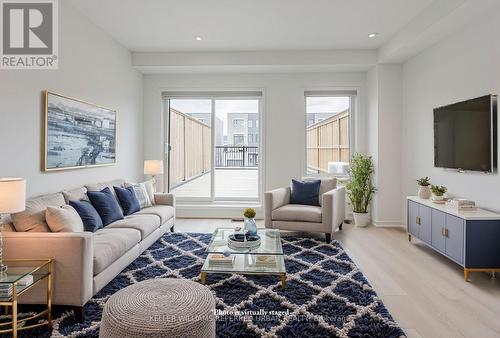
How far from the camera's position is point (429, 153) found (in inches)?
168

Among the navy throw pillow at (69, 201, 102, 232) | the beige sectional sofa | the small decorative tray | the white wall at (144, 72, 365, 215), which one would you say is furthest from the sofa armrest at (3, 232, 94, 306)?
the white wall at (144, 72, 365, 215)

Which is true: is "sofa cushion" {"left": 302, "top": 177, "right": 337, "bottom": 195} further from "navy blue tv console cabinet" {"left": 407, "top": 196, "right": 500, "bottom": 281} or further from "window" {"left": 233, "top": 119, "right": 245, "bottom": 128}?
"window" {"left": 233, "top": 119, "right": 245, "bottom": 128}

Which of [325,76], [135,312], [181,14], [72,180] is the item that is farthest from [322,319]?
[325,76]

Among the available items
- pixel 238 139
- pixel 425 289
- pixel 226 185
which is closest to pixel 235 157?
pixel 238 139

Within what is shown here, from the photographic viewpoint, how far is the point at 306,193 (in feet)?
15.0

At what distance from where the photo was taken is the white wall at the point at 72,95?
8.97 ft

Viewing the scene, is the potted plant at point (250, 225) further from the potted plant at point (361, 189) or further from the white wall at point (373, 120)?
the white wall at point (373, 120)

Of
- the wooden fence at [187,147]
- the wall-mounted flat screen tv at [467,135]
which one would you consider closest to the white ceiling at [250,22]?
the wall-mounted flat screen tv at [467,135]

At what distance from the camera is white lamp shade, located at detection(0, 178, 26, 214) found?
203cm

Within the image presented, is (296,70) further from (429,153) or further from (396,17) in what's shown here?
(429,153)

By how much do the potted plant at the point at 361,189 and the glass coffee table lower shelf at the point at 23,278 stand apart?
432 centimetres

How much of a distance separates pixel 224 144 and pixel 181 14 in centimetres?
262

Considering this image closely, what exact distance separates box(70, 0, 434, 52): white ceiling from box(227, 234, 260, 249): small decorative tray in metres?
2.64

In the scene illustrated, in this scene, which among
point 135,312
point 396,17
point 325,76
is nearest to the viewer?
point 135,312
